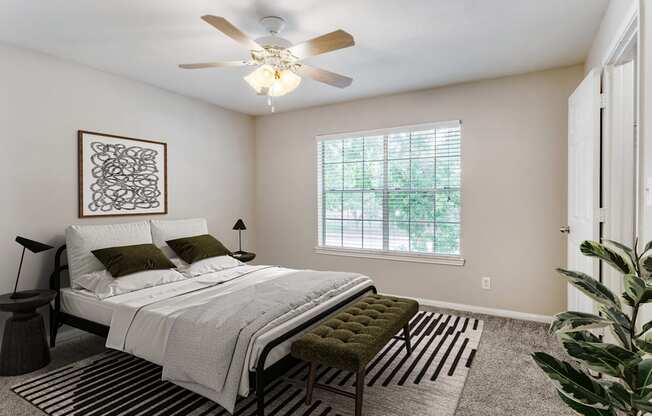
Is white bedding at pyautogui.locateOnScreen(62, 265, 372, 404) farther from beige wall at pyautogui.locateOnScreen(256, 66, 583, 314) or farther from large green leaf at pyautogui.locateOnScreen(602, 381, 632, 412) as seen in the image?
large green leaf at pyautogui.locateOnScreen(602, 381, 632, 412)

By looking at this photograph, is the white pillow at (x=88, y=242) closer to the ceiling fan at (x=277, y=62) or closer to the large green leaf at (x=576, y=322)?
the ceiling fan at (x=277, y=62)

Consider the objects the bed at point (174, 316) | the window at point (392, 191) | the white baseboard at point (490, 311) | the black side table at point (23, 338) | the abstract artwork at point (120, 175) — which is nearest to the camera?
the bed at point (174, 316)

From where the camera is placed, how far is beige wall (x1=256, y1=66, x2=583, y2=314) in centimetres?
358

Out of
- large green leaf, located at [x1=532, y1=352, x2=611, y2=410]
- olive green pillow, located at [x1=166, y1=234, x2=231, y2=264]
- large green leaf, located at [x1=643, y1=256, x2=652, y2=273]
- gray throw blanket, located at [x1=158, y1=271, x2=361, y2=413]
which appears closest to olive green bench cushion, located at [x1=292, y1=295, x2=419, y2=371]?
gray throw blanket, located at [x1=158, y1=271, x2=361, y2=413]

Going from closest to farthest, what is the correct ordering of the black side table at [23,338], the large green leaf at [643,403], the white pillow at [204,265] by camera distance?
1. the large green leaf at [643,403]
2. the black side table at [23,338]
3. the white pillow at [204,265]

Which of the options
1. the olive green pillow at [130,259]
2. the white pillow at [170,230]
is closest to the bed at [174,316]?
the olive green pillow at [130,259]

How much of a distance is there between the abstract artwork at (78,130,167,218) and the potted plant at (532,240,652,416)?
383 cm

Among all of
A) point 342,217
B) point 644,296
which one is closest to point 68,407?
point 644,296

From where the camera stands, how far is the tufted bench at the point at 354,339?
1981mm

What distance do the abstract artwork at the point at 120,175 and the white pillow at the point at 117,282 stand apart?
29.5 inches

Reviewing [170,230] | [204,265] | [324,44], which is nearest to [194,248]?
[204,265]

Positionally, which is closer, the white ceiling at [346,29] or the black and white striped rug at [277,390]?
the black and white striped rug at [277,390]

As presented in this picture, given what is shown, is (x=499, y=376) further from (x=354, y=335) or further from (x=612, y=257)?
(x=612, y=257)

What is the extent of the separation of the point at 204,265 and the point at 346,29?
2.60 meters
